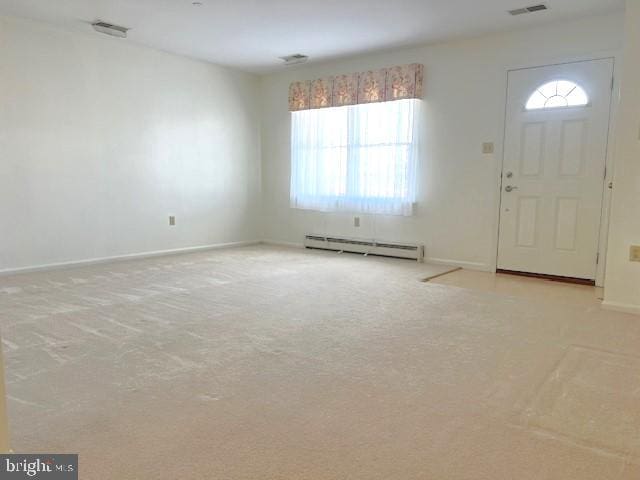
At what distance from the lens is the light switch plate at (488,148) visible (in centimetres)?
493

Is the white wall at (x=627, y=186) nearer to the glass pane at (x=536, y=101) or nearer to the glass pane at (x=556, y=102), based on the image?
the glass pane at (x=556, y=102)

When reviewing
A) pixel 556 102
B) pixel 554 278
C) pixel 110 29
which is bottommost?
pixel 554 278

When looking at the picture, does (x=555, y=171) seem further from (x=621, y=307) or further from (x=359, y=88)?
(x=359, y=88)

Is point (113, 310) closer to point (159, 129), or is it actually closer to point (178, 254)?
point (178, 254)

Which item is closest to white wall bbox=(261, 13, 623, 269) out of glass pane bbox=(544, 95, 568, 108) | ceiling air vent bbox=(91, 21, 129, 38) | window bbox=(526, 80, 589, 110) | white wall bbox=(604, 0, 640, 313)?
window bbox=(526, 80, 589, 110)

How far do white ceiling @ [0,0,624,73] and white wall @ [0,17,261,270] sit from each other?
0.36 metres

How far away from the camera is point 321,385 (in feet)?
6.95

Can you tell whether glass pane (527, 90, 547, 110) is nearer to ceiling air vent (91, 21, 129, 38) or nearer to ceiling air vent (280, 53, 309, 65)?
ceiling air vent (280, 53, 309, 65)

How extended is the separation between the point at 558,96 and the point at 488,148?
0.80 meters

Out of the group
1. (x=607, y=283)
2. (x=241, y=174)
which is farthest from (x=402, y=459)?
(x=241, y=174)

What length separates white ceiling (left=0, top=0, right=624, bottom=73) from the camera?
13.2 feet

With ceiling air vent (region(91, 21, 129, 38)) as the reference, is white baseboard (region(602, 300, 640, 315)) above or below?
below

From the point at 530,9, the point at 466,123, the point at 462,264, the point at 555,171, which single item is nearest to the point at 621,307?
the point at 555,171

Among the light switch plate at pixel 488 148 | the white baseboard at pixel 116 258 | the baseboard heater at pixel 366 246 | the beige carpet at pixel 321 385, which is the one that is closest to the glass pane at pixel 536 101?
the light switch plate at pixel 488 148
